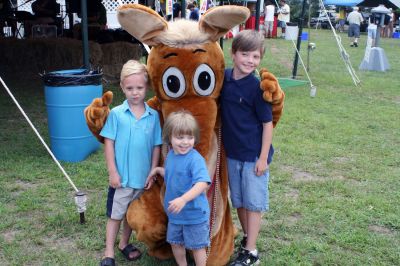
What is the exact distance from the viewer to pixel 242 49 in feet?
8.63

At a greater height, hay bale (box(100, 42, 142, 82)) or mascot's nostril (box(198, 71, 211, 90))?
mascot's nostril (box(198, 71, 211, 90))

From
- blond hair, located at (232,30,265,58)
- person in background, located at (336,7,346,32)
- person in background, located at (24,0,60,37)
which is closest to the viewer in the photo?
blond hair, located at (232,30,265,58)

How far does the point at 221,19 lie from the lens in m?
2.68

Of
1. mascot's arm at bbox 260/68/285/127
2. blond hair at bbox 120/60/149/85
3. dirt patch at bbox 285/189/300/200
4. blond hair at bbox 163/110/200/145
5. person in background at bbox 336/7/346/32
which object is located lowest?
dirt patch at bbox 285/189/300/200

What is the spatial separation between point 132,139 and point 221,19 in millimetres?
878

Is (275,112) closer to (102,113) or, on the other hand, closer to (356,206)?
(102,113)

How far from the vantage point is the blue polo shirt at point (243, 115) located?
2686mm

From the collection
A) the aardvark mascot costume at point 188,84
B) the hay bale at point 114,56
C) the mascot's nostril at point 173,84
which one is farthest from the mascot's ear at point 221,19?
the hay bale at point 114,56

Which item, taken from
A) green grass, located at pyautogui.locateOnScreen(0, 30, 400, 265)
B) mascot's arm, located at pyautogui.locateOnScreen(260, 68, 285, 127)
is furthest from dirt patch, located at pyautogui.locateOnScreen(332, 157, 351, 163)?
mascot's arm, located at pyautogui.locateOnScreen(260, 68, 285, 127)

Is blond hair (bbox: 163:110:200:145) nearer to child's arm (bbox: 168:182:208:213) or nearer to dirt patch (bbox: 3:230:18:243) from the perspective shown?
child's arm (bbox: 168:182:208:213)

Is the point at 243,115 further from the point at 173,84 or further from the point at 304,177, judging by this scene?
the point at 304,177

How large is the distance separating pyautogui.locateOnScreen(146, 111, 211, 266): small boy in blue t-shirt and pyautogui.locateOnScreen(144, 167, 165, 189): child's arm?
0.37 feet

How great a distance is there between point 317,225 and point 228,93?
1585 mm

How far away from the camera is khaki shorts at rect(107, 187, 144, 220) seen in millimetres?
2857
